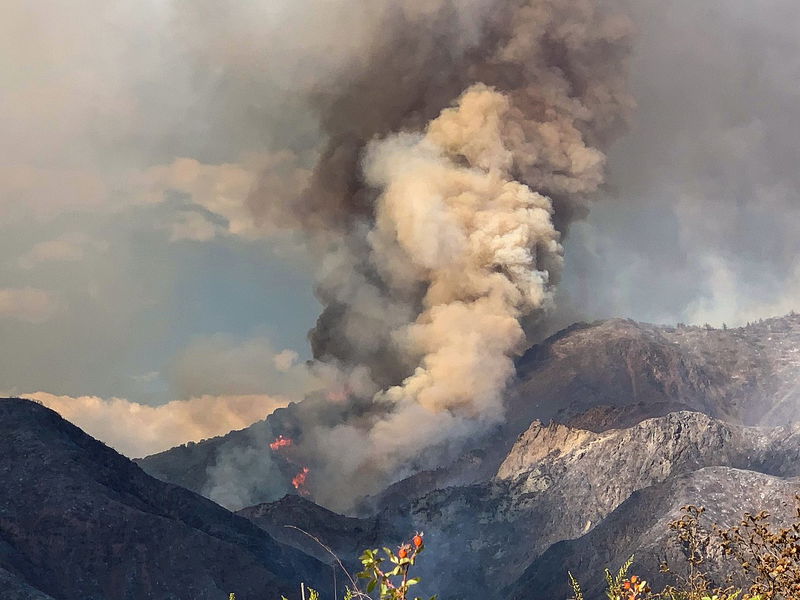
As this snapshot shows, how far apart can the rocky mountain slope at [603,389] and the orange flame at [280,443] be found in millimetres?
1513

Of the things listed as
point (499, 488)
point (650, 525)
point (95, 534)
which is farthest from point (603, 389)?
point (95, 534)

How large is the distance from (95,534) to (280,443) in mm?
86880

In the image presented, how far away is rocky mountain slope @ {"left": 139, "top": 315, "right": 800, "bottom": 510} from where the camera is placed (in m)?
131

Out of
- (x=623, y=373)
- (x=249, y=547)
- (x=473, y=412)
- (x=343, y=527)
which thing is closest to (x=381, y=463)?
(x=473, y=412)

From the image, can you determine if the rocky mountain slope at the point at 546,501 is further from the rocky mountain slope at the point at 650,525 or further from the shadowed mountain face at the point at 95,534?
the shadowed mountain face at the point at 95,534

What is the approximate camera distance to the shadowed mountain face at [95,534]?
2221 inches

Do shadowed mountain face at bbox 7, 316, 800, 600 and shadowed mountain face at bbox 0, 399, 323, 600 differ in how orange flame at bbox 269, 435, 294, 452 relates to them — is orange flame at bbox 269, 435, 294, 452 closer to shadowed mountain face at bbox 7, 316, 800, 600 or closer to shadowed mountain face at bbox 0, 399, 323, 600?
shadowed mountain face at bbox 7, 316, 800, 600

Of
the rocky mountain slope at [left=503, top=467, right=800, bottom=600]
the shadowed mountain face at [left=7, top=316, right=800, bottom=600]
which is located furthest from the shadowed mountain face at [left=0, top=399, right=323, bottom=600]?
the rocky mountain slope at [left=503, top=467, right=800, bottom=600]

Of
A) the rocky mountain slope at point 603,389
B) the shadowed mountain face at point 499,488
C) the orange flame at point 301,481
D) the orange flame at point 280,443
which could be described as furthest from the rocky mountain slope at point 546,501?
the orange flame at point 280,443

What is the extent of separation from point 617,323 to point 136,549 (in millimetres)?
116019

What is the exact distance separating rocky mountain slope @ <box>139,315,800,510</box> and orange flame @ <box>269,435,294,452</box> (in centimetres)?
151

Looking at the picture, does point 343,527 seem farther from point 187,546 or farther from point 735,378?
point 735,378

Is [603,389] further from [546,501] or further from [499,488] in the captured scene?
[546,501]

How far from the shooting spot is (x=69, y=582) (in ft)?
183
